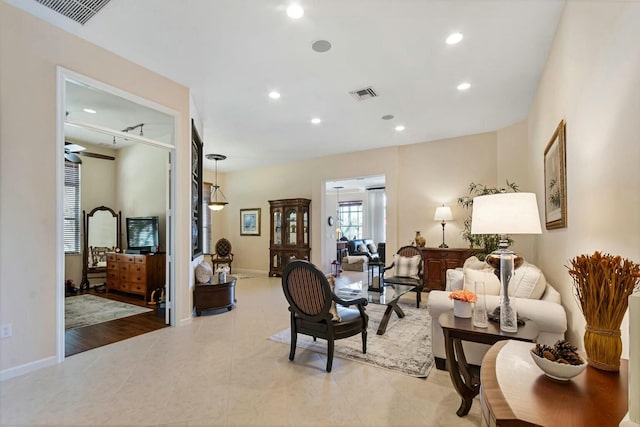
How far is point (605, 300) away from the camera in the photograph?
1.17 m

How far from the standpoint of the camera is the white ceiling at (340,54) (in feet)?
8.64

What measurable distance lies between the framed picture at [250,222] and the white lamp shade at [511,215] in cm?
733

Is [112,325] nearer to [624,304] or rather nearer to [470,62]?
[624,304]

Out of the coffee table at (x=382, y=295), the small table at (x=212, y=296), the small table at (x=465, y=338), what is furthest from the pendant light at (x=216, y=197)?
the small table at (x=465, y=338)

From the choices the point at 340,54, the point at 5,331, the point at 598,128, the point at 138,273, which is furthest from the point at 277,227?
the point at 598,128

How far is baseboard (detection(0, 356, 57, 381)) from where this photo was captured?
2.57 metres

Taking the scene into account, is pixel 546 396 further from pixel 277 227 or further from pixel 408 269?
pixel 277 227

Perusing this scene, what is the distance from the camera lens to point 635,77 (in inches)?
56.1

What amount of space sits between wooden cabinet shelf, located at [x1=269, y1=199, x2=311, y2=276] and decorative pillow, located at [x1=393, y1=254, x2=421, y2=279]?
116 inches

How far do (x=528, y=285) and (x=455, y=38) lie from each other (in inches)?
92.9

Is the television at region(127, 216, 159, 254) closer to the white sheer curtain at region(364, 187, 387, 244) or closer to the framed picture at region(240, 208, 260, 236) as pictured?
the framed picture at region(240, 208, 260, 236)

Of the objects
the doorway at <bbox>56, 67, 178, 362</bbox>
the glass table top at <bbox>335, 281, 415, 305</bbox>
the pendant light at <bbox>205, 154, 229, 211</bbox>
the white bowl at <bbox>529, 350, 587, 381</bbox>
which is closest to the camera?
the white bowl at <bbox>529, 350, 587, 381</bbox>

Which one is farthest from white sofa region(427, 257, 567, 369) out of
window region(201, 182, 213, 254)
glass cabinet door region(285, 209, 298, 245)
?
window region(201, 182, 213, 254)

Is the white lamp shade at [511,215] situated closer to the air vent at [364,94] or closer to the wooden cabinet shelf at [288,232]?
the air vent at [364,94]
